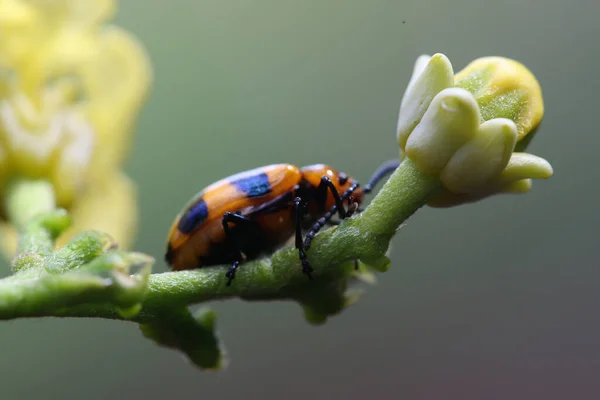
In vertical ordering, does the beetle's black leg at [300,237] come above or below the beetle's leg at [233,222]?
above

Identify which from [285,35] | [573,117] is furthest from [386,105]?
[573,117]

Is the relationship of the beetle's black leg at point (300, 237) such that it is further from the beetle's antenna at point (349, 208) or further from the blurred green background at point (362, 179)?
the blurred green background at point (362, 179)

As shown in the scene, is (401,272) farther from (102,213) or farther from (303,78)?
(102,213)

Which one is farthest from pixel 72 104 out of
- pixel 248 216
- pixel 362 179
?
pixel 362 179

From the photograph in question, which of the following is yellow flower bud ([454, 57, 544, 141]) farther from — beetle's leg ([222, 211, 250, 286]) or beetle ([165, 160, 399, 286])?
beetle's leg ([222, 211, 250, 286])

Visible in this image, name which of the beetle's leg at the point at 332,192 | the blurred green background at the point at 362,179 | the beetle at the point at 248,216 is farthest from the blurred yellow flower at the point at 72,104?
the blurred green background at the point at 362,179

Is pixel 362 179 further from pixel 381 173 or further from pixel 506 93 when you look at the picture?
pixel 506 93
